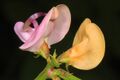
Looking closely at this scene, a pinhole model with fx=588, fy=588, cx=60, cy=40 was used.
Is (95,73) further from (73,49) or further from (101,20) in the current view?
(73,49)

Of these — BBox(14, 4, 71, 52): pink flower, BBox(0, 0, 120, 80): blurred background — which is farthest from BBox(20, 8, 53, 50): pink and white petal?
BBox(0, 0, 120, 80): blurred background

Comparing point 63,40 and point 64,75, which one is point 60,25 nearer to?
point 64,75

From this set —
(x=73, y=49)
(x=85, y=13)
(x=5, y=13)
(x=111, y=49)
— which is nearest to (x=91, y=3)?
(x=85, y=13)

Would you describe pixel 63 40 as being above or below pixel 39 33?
above

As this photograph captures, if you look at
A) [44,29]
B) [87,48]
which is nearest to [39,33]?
[44,29]

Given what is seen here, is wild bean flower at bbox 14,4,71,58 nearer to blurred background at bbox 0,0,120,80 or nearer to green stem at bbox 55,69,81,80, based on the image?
green stem at bbox 55,69,81,80

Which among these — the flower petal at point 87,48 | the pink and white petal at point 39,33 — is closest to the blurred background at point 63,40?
the flower petal at point 87,48
